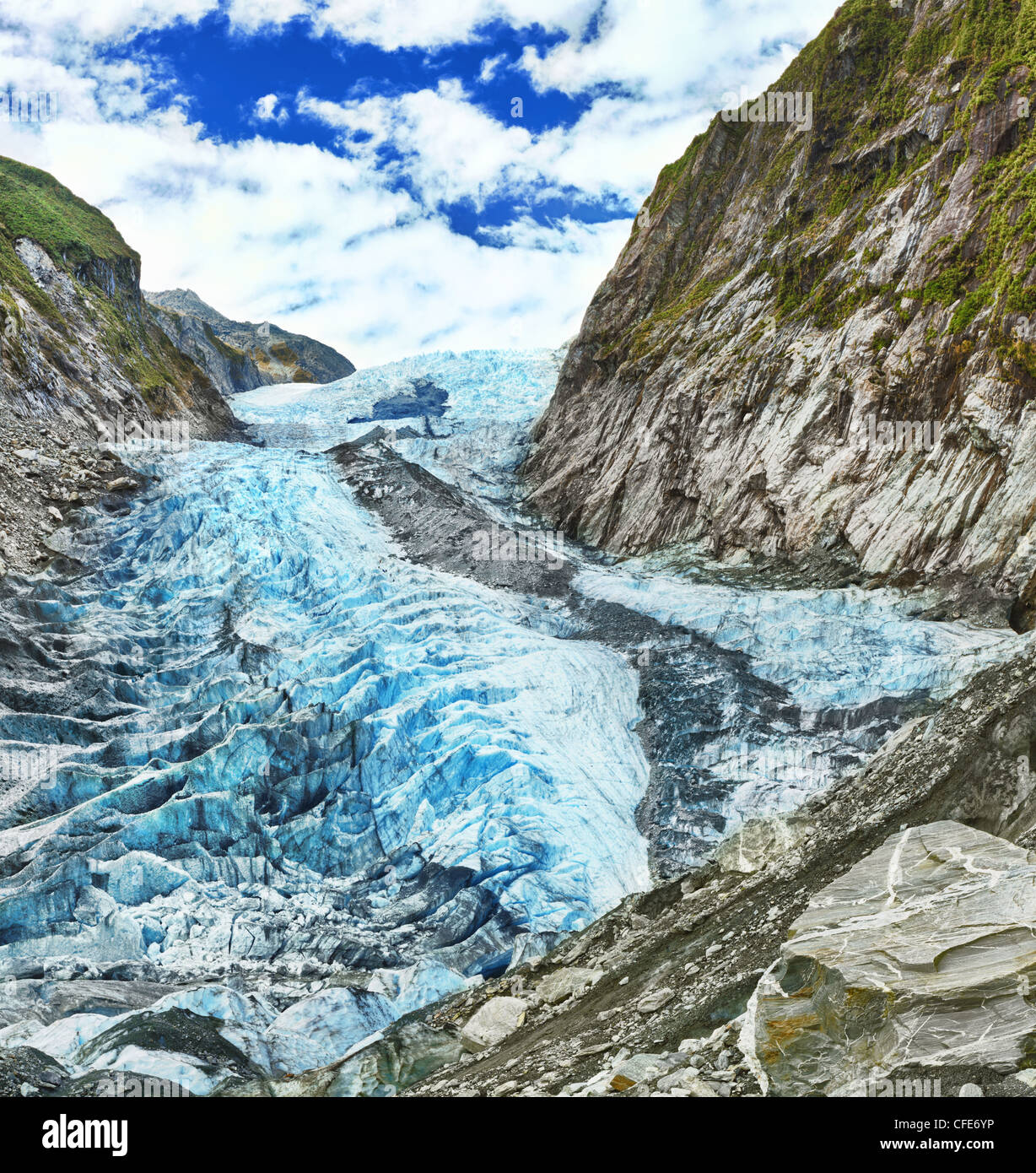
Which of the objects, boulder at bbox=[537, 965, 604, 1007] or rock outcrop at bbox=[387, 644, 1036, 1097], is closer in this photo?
rock outcrop at bbox=[387, 644, 1036, 1097]

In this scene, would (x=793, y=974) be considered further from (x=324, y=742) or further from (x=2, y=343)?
(x=2, y=343)

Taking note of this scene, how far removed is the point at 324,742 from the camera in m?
22.0

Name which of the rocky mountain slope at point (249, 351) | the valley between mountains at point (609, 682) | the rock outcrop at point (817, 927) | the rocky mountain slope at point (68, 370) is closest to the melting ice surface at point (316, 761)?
the valley between mountains at point (609, 682)

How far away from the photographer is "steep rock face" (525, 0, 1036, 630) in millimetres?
23656

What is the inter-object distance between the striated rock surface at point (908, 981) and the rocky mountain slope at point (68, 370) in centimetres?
2610

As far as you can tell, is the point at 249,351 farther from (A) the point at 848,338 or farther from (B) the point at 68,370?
(A) the point at 848,338

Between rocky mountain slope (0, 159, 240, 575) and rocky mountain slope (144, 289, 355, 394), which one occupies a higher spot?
rocky mountain slope (144, 289, 355, 394)

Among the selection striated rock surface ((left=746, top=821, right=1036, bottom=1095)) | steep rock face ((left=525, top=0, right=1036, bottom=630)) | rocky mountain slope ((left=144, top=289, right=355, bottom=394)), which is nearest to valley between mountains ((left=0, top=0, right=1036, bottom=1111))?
striated rock surface ((left=746, top=821, right=1036, bottom=1095))

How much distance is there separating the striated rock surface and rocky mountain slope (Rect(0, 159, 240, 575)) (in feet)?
85.6

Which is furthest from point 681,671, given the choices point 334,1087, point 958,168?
point 958,168

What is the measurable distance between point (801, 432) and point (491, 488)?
17467 mm

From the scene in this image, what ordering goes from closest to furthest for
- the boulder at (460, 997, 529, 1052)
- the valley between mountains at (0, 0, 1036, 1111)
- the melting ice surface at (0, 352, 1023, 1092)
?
1. the valley between mountains at (0, 0, 1036, 1111)
2. the boulder at (460, 997, 529, 1052)
3. the melting ice surface at (0, 352, 1023, 1092)

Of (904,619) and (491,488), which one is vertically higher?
(491,488)

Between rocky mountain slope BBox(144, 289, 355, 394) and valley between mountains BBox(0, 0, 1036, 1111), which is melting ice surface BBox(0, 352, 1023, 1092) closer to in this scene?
valley between mountains BBox(0, 0, 1036, 1111)
